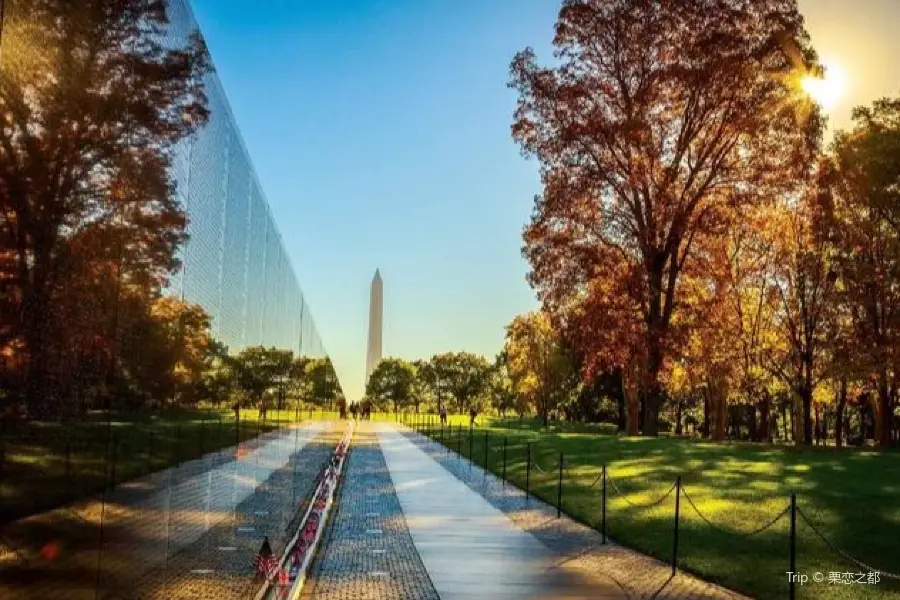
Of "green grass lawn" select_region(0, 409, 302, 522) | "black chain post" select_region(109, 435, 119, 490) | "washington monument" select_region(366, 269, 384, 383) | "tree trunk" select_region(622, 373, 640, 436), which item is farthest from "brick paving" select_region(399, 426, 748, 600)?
"washington monument" select_region(366, 269, 384, 383)

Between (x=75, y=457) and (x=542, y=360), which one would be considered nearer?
(x=75, y=457)

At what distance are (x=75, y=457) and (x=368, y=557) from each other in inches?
359

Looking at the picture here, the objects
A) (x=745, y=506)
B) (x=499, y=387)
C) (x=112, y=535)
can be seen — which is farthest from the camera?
(x=499, y=387)

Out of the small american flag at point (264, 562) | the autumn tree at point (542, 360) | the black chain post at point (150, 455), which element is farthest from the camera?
the autumn tree at point (542, 360)

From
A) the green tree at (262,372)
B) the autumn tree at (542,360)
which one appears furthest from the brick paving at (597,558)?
the autumn tree at (542,360)

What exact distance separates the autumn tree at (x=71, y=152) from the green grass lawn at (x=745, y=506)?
8.95m

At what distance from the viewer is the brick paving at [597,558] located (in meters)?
10.5

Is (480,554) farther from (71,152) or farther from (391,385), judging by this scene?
(391,385)

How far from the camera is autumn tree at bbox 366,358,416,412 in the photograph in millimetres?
Answer: 135250

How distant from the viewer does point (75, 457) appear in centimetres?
358

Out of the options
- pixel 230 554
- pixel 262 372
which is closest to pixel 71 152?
pixel 230 554

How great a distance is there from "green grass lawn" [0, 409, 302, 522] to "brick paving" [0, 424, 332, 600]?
0.06m

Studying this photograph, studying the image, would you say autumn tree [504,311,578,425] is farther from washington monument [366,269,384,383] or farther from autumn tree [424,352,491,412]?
autumn tree [424,352,491,412]

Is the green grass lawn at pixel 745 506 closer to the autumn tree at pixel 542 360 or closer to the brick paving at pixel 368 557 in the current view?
the brick paving at pixel 368 557
